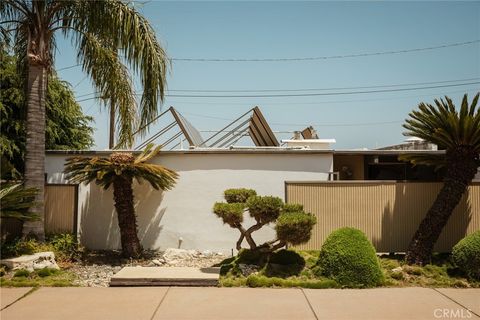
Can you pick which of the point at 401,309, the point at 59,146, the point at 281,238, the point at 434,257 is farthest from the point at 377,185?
the point at 59,146

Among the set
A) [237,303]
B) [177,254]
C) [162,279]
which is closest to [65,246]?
[177,254]

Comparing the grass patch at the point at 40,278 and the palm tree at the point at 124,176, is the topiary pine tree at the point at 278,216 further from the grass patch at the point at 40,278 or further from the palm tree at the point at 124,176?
the grass patch at the point at 40,278

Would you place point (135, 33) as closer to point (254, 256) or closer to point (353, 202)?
point (254, 256)

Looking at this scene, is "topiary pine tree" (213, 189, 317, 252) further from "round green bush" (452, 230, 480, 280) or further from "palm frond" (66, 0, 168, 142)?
"palm frond" (66, 0, 168, 142)

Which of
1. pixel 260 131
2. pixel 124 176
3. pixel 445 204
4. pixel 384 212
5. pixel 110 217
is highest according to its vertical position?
pixel 260 131

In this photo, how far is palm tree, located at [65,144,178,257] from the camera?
32.0 feet

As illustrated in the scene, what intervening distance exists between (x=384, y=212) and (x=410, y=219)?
0.65 meters

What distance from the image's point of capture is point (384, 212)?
35.0 feet

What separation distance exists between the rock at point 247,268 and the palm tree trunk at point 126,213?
108 inches

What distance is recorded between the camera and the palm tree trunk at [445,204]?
30.7 feet

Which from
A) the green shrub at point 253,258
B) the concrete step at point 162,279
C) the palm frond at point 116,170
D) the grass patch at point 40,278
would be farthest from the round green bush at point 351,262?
the grass patch at point 40,278

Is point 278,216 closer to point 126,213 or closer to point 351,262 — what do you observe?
point 351,262

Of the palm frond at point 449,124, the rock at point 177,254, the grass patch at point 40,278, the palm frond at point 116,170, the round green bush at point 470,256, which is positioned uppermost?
the palm frond at point 449,124

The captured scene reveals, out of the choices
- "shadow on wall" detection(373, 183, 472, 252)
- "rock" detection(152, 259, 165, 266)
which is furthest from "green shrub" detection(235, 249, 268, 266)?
"shadow on wall" detection(373, 183, 472, 252)
